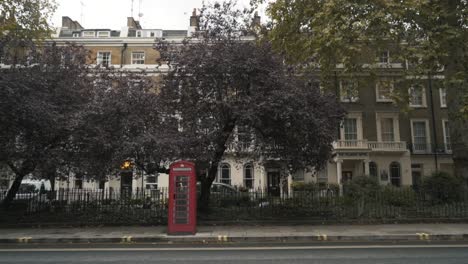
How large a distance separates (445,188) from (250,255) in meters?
10.7

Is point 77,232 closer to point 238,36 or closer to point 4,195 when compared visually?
point 4,195

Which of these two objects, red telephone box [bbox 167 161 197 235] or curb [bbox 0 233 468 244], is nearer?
curb [bbox 0 233 468 244]

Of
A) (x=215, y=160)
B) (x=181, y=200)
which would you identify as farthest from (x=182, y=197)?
(x=215, y=160)

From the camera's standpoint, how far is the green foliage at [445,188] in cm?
1641

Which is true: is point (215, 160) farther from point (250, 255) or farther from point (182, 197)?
point (250, 255)

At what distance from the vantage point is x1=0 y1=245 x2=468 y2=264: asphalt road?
28.8ft

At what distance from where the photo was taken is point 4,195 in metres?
17.7

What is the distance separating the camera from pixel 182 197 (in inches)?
523

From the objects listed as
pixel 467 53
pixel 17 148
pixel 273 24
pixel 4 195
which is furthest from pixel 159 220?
pixel 467 53

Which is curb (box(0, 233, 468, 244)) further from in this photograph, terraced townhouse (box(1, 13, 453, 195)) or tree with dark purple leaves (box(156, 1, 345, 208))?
terraced townhouse (box(1, 13, 453, 195))

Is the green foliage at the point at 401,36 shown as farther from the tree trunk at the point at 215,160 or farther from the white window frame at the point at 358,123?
the white window frame at the point at 358,123

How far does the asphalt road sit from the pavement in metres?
1.42

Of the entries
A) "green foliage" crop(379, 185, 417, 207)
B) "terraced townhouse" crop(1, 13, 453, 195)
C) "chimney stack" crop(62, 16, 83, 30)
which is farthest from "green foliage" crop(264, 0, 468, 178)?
"chimney stack" crop(62, 16, 83, 30)

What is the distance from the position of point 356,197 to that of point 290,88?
5.33m
